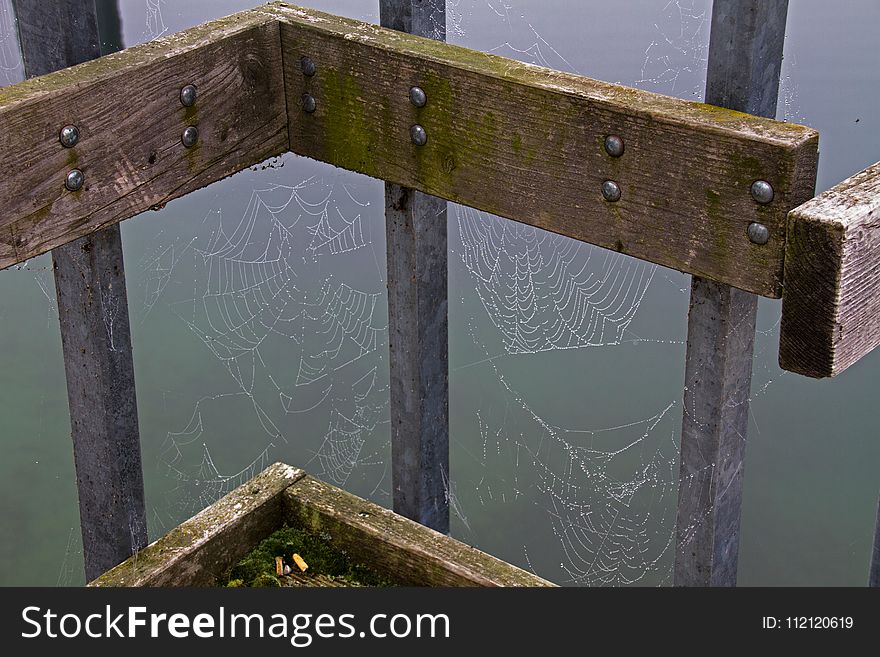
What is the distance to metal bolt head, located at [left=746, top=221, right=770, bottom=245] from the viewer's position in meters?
2.28

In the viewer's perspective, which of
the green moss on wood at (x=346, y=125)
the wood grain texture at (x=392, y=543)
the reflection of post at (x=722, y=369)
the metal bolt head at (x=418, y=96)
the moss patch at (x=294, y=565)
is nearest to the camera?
the reflection of post at (x=722, y=369)

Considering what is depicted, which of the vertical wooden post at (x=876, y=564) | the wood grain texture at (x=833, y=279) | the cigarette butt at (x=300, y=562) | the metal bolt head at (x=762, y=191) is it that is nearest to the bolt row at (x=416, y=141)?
the metal bolt head at (x=762, y=191)

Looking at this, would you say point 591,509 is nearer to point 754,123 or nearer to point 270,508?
point 270,508

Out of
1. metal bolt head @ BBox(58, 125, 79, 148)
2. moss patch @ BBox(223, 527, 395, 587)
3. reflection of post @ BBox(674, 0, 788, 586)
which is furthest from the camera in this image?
moss patch @ BBox(223, 527, 395, 587)

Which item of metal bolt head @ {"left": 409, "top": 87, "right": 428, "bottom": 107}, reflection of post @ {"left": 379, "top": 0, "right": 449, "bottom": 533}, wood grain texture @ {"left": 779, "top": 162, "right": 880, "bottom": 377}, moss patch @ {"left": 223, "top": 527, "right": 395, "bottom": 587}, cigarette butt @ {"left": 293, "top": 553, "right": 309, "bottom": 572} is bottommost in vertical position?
moss patch @ {"left": 223, "top": 527, "right": 395, "bottom": 587}

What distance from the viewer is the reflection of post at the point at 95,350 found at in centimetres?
291

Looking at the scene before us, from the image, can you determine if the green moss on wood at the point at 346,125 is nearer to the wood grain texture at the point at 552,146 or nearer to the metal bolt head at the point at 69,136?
the wood grain texture at the point at 552,146

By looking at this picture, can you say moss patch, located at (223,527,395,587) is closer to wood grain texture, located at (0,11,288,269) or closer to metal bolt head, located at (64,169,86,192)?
wood grain texture, located at (0,11,288,269)

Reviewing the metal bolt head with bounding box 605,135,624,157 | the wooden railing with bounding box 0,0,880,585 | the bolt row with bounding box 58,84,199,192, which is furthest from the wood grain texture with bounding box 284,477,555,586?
the bolt row with bounding box 58,84,199,192

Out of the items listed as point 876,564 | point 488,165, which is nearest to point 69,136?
point 488,165

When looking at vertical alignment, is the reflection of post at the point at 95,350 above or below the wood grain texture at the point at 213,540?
above

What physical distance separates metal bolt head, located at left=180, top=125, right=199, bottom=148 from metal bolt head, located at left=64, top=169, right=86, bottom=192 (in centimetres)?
26

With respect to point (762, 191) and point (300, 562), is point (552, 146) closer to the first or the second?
point (762, 191)

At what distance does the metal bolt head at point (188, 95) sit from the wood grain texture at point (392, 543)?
1.13m
